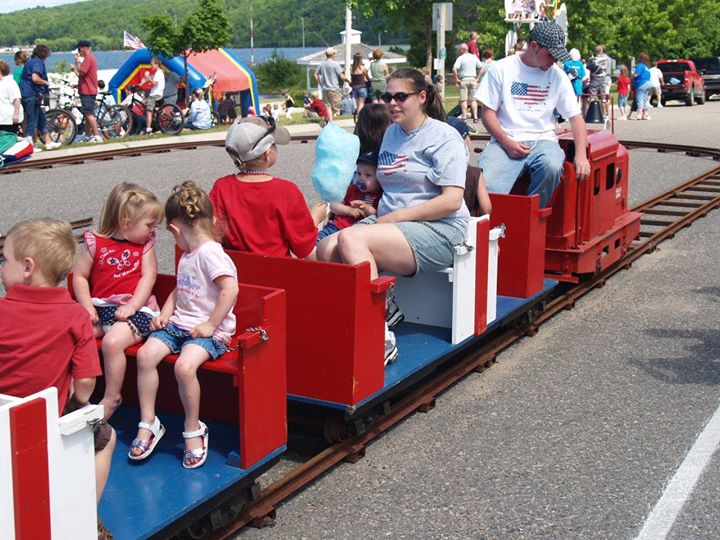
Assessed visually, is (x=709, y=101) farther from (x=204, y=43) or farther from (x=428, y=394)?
(x=428, y=394)

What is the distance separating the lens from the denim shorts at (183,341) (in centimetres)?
404

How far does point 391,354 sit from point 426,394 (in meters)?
0.55

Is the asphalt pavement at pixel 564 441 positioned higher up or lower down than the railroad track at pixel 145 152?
lower down

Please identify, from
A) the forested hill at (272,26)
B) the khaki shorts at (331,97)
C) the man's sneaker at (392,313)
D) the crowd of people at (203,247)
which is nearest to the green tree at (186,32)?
the khaki shorts at (331,97)

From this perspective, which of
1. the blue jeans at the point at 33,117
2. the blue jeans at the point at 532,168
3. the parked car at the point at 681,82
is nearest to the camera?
the blue jeans at the point at 532,168

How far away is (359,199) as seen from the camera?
5.92 m

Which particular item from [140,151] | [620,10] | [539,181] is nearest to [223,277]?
[539,181]

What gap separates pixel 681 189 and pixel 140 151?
9.08m

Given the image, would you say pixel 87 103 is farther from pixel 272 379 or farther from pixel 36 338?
pixel 36 338

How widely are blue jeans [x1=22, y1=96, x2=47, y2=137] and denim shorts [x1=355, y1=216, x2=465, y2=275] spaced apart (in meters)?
13.8

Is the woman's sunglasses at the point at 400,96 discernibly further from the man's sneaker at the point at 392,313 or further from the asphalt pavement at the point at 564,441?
the asphalt pavement at the point at 564,441

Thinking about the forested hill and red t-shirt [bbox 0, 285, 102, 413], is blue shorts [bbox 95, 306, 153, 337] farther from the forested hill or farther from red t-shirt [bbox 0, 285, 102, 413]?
the forested hill

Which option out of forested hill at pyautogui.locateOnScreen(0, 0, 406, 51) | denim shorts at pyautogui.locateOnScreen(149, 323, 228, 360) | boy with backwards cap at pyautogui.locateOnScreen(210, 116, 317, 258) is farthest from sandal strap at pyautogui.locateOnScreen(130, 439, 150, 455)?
forested hill at pyautogui.locateOnScreen(0, 0, 406, 51)

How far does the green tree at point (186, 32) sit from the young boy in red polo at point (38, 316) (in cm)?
2211
